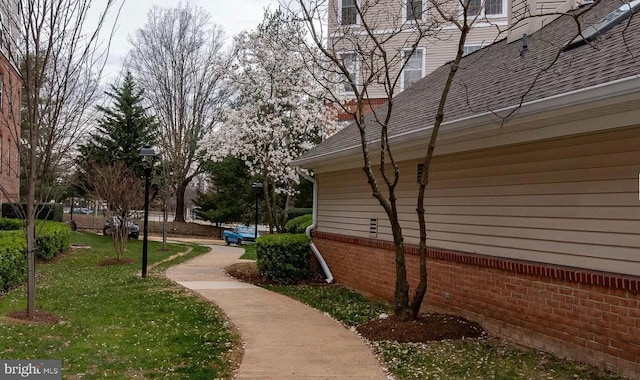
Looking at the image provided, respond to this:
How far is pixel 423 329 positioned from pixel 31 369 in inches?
156

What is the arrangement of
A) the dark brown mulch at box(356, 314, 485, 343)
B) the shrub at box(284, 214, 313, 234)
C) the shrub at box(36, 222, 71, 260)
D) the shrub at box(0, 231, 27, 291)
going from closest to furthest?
1. the dark brown mulch at box(356, 314, 485, 343)
2. the shrub at box(0, 231, 27, 291)
3. the shrub at box(284, 214, 313, 234)
4. the shrub at box(36, 222, 71, 260)

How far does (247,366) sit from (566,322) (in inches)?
121

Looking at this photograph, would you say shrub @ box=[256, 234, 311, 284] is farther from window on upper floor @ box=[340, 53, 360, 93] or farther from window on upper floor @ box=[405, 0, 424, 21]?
window on upper floor @ box=[405, 0, 424, 21]

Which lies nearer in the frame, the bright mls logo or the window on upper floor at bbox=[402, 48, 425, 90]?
the bright mls logo

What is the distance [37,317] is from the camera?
741 cm

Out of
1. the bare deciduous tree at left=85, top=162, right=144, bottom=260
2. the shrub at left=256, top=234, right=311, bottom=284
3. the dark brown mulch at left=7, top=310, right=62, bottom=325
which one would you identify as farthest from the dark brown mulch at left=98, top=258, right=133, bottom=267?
the dark brown mulch at left=7, top=310, right=62, bottom=325

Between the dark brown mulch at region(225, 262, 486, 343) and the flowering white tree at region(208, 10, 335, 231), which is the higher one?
the flowering white tree at region(208, 10, 335, 231)

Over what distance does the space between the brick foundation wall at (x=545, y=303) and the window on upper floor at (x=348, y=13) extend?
168 inches

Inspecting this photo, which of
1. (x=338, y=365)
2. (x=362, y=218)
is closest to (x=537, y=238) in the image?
(x=338, y=365)

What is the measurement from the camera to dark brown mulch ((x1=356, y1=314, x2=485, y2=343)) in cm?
628

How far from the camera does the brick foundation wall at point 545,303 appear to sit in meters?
4.88

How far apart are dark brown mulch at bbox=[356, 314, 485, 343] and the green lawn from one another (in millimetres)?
1653

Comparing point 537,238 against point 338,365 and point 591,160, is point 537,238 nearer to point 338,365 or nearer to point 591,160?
point 591,160

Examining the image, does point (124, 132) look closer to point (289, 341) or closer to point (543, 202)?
point (289, 341)
